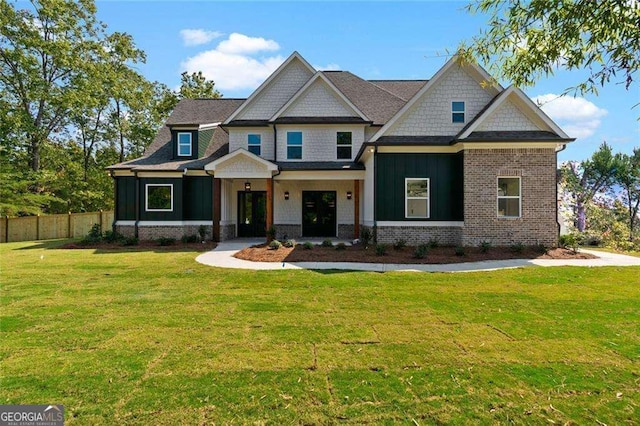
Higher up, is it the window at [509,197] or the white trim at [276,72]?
the white trim at [276,72]

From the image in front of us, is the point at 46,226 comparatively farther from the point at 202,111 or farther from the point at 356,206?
the point at 356,206

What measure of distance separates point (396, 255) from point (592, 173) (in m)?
28.0

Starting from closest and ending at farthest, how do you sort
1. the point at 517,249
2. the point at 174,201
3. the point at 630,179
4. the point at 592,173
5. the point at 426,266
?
the point at 426,266
the point at 517,249
the point at 174,201
the point at 630,179
the point at 592,173

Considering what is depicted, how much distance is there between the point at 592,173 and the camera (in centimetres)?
2973

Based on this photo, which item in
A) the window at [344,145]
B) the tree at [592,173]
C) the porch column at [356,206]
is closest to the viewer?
the porch column at [356,206]

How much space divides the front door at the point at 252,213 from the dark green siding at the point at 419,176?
7.62m

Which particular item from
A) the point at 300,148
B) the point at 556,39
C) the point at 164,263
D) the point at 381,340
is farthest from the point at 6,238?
the point at 556,39

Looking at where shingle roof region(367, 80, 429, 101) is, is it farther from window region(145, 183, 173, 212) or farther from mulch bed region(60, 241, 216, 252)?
mulch bed region(60, 241, 216, 252)

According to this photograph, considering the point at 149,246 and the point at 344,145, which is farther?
the point at 344,145

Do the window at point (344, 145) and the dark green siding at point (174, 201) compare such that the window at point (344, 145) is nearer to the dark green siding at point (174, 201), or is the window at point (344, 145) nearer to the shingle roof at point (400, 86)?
the shingle roof at point (400, 86)

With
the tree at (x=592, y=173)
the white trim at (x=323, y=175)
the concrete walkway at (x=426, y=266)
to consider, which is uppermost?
the tree at (x=592, y=173)

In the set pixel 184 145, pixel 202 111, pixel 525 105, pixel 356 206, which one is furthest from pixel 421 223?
pixel 202 111

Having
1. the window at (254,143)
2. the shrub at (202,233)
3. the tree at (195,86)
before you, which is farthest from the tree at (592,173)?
the tree at (195,86)

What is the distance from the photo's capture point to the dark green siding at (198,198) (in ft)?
56.0
